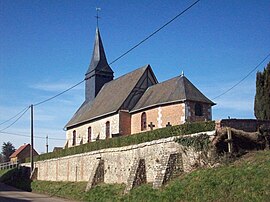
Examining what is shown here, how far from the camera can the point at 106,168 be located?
90.9 ft

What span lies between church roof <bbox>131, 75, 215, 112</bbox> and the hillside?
34.6 feet

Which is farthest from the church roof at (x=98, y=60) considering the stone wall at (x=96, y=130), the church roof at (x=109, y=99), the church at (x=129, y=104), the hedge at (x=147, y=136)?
the hedge at (x=147, y=136)

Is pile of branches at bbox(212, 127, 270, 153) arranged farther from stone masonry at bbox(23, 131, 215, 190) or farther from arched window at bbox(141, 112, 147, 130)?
arched window at bbox(141, 112, 147, 130)

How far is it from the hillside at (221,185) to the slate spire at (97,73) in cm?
2469

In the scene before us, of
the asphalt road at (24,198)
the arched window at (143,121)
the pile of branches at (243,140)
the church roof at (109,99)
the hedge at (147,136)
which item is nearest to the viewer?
the pile of branches at (243,140)

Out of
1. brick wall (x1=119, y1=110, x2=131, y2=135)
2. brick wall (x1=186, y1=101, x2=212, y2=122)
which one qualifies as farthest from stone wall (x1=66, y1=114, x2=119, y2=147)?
brick wall (x1=186, y1=101, x2=212, y2=122)

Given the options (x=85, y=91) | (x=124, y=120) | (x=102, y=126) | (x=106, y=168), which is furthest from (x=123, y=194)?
(x=85, y=91)

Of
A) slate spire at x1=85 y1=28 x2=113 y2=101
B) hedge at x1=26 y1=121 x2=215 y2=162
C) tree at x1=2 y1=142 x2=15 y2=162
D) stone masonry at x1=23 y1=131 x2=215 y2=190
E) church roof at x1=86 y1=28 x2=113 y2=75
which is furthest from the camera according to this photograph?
tree at x1=2 y1=142 x2=15 y2=162

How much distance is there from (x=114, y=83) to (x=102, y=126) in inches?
271

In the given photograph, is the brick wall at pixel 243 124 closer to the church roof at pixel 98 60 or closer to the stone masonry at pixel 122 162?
the stone masonry at pixel 122 162

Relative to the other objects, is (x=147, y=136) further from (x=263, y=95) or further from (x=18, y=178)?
(x=18, y=178)

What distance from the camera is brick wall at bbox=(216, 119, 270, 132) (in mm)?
19562

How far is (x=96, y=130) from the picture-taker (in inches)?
1540

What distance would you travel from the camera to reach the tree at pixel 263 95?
25.9 m
